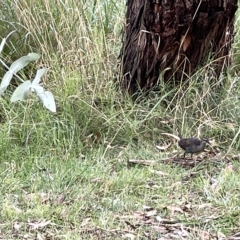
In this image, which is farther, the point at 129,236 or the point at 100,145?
the point at 100,145

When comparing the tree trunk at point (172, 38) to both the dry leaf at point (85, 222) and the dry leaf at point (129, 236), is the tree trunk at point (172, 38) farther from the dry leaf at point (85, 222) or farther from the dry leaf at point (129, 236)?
the dry leaf at point (129, 236)

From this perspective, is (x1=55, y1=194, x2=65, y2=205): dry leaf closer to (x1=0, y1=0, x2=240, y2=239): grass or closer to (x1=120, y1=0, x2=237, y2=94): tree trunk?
(x1=0, y1=0, x2=240, y2=239): grass

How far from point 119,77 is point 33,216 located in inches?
62.2

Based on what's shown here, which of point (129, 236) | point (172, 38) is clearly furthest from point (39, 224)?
point (172, 38)

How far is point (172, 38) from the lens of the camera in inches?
157

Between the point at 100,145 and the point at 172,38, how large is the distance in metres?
0.91

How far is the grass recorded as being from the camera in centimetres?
286

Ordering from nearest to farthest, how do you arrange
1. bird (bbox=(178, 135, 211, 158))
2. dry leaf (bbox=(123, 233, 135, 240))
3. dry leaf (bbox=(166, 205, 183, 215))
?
dry leaf (bbox=(123, 233, 135, 240))
dry leaf (bbox=(166, 205, 183, 215))
bird (bbox=(178, 135, 211, 158))

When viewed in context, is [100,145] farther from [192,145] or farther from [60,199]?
[60,199]

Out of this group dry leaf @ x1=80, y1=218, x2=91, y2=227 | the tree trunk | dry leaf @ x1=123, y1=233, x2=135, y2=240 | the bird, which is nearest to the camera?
dry leaf @ x1=123, y1=233, x2=135, y2=240

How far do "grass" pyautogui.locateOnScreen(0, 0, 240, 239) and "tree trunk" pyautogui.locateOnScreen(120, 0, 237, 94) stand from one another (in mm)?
118

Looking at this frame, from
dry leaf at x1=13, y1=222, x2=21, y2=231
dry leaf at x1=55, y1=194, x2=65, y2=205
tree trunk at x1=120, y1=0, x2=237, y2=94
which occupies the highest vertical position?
tree trunk at x1=120, y1=0, x2=237, y2=94

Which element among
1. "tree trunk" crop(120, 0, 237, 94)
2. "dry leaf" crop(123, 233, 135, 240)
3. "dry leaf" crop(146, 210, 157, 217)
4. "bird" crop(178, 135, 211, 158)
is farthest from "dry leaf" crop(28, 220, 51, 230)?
"tree trunk" crop(120, 0, 237, 94)

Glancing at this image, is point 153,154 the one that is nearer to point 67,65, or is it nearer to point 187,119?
point 187,119
